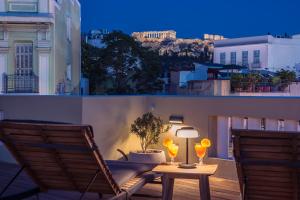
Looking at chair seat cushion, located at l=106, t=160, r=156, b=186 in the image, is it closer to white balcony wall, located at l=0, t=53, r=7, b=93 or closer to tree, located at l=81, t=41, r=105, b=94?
white balcony wall, located at l=0, t=53, r=7, b=93

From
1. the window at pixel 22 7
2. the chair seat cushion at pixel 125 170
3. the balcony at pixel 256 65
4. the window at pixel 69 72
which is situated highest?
the window at pixel 22 7

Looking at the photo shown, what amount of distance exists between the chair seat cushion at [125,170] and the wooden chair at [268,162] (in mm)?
1159

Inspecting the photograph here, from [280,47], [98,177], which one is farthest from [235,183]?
[280,47]

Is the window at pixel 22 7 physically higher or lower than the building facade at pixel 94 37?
lower

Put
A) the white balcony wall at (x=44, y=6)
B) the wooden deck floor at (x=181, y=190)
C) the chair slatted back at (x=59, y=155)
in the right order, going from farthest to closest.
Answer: the white balcony wall at (x=44, y=6) < the wooden deck floor at (x=181, y=190) < the chair slatted back at (x=59, y=155)

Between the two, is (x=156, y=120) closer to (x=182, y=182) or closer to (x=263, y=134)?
(x=182, y=182)

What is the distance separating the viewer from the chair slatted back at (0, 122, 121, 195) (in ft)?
13.3

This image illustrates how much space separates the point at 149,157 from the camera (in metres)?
6.99

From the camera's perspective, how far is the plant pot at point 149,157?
6.96 m

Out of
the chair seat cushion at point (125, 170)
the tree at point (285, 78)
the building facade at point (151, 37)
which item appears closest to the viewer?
the chair seat cushion at point (125, 170)

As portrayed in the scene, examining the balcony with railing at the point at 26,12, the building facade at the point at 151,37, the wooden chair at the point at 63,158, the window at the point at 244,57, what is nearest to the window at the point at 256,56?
the window at the point at 244,57

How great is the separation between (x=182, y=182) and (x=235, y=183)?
2.26 feet

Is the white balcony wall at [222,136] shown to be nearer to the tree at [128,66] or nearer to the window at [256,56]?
the tree at [128,66]

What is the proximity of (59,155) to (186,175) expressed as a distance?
1.22 meters
